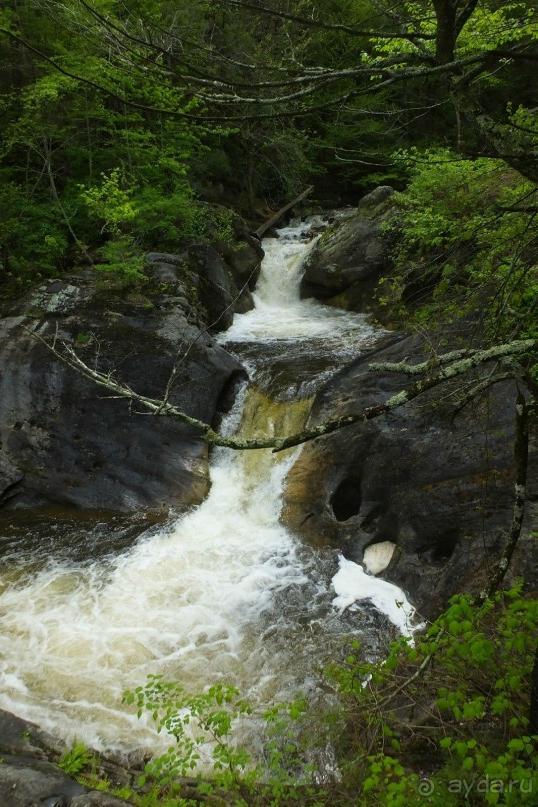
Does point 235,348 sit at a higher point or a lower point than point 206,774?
higher

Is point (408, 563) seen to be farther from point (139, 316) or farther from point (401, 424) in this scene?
point (139, 316)

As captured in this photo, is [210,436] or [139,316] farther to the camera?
[139,316]

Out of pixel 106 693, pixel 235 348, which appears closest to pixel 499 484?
pixel 106 693

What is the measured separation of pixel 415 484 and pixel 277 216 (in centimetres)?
1512

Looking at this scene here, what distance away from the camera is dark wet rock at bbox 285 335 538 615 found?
585cm

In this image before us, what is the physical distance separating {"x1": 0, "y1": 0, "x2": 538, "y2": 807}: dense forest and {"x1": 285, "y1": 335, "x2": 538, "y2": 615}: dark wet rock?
0.04m

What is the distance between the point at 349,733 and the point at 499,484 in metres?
3.37

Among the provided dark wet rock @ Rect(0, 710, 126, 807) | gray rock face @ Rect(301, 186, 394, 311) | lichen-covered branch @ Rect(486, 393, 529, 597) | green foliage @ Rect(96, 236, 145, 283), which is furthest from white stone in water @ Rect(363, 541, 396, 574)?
gray rock face @ Rect(301, 186, 394, 311)

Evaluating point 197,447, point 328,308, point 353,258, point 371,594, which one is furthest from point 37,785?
point 353,258

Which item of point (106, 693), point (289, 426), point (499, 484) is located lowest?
point (106, 693)

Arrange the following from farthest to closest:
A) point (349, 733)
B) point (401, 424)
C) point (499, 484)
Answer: point (401, 424) → point (499, 484) → point (349, 733)

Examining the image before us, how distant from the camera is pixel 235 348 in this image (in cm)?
1140

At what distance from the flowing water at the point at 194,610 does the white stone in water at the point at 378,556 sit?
179 millimetres

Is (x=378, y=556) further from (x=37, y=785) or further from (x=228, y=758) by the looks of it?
(x=37, y=785)
